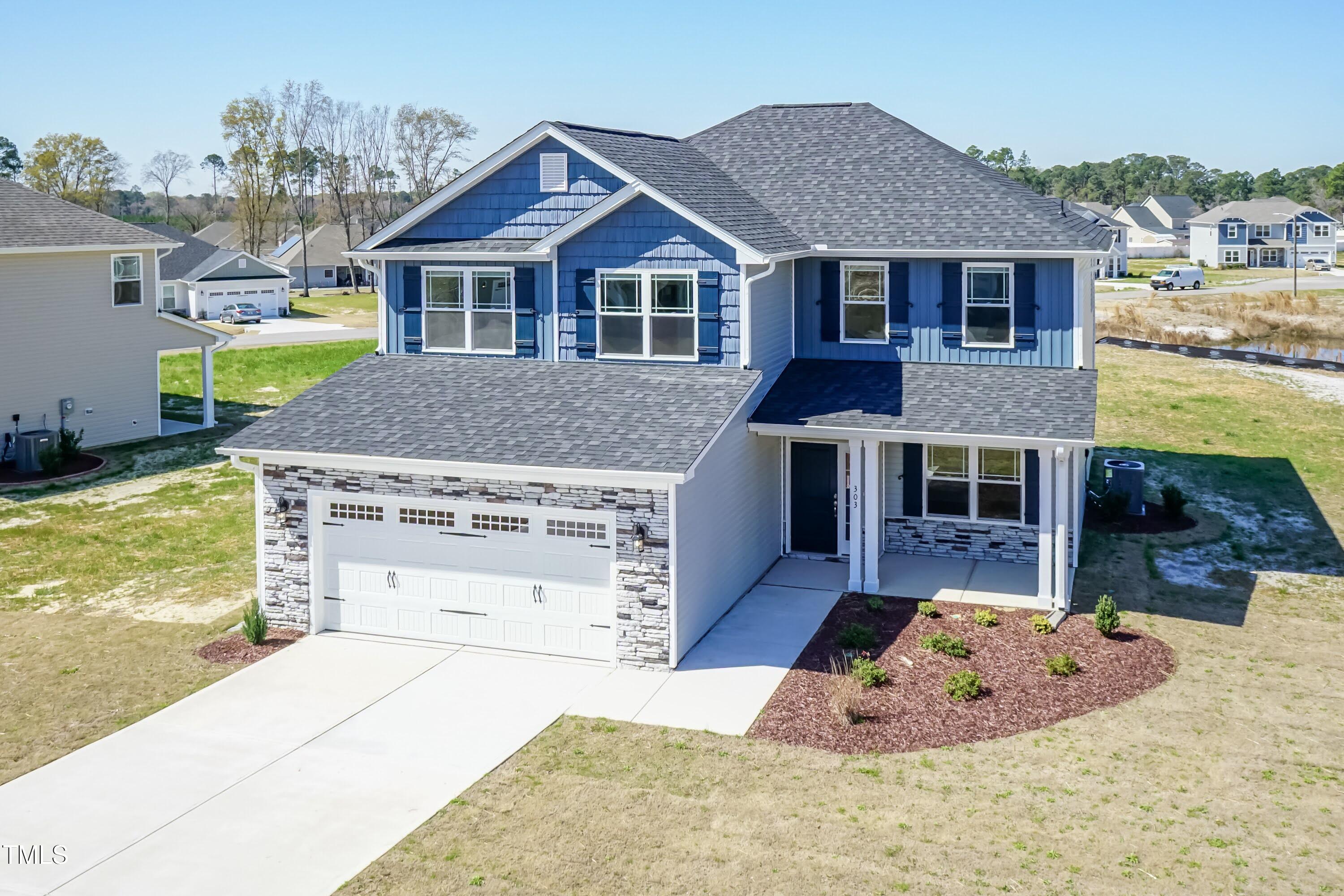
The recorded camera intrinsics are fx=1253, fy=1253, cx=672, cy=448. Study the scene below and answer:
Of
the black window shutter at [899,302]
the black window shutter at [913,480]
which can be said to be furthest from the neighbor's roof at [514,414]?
the black window shutter at [913,480]

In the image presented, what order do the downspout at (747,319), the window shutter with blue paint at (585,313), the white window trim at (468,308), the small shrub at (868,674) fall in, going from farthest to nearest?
the white window trim at (468,308)
the window shutter with blue paint at (585,313)
the downspout at (747,319)
the small shrub at (868,674)

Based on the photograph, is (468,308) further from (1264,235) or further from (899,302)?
(1264,235)

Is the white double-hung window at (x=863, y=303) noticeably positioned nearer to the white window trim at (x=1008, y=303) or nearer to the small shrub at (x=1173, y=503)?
the white window trim at (x=1008, y=303)

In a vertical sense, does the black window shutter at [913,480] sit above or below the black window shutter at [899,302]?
below

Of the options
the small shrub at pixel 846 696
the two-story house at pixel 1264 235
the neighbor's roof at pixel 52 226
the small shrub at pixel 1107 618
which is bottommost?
the small shrub at pixel 846 696

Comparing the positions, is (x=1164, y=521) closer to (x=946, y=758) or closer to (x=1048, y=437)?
(x=1048, y=437)

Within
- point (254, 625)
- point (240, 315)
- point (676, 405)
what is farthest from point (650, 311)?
point (240, 315)
